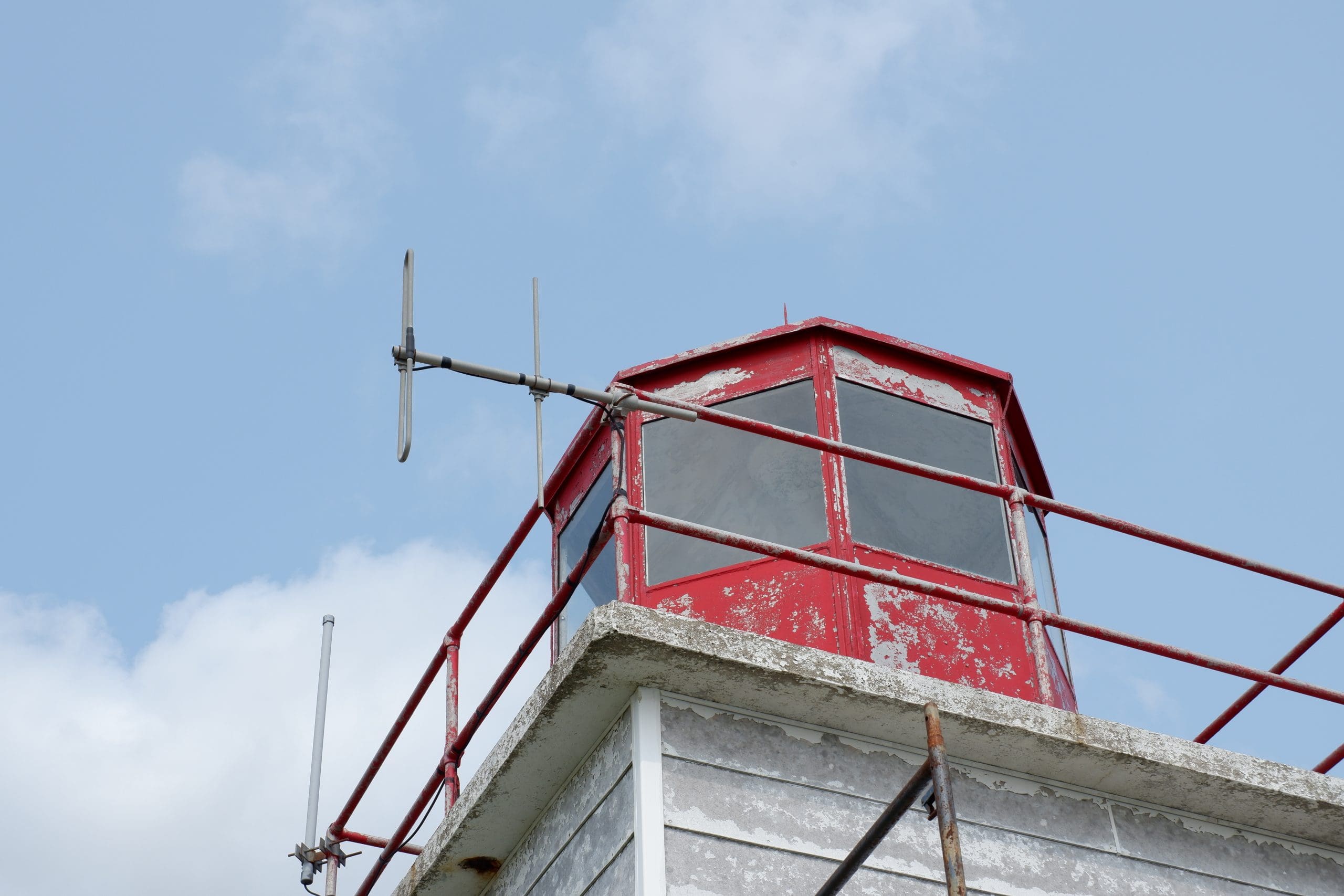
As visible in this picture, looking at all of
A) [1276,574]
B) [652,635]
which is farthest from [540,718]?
[1276,574]

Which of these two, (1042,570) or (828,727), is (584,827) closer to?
(828,727)

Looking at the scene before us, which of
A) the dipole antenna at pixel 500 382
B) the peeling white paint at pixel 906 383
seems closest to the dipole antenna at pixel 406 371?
the dipole antenna at pixel 500 382

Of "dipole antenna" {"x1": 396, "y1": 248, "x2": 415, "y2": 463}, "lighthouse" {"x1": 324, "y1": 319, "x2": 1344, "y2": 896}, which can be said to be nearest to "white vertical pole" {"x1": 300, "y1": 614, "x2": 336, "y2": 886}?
"lighthouse" {"x1": 324, "y1": 319, "x2": 1344, "y2": 896}

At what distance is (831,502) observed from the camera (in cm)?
709

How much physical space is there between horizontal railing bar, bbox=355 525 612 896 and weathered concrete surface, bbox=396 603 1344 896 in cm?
27

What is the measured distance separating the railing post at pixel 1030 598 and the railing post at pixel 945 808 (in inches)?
71.4

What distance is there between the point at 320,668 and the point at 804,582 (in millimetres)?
2815

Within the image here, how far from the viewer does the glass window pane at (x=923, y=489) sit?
7.17m

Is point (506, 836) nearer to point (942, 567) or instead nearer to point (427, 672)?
point (427, 672)

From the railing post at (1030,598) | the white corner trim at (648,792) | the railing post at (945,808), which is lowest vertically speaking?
the railing post at (945,808)

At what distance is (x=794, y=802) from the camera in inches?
211

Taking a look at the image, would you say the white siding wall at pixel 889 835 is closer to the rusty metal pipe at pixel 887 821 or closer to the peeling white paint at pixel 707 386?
the rusty metal pipe at pixel 887 821

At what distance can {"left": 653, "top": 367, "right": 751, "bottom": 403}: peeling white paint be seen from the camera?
25.2 feet

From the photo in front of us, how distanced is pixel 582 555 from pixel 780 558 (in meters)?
2.14
